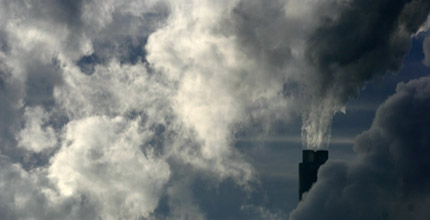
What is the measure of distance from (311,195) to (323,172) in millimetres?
10395

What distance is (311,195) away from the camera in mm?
192250

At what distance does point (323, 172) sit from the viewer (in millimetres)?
190625
